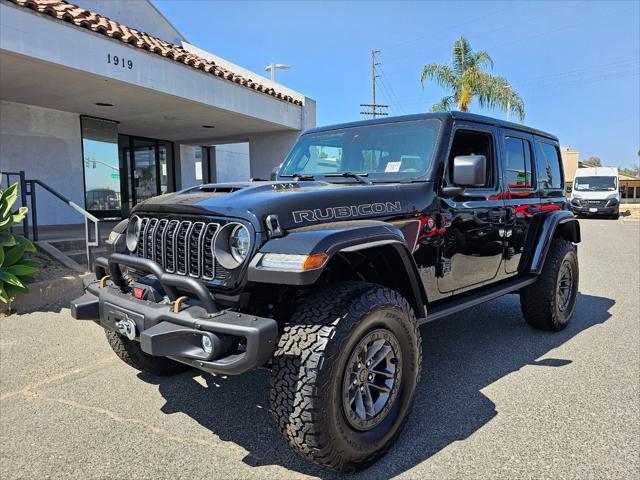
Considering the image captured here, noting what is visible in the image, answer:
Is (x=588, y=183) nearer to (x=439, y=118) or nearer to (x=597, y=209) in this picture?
(x=597, y=209)

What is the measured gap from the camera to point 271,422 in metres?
3.03

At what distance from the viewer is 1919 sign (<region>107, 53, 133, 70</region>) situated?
7461mm

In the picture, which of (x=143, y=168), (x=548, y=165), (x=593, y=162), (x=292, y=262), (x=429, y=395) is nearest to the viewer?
(x=292, y=262)

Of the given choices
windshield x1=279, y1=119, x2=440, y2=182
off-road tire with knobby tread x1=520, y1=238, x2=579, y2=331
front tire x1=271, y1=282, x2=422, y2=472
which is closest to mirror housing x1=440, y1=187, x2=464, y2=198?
windshield x1=279, y1=119, x2=440, y2=182

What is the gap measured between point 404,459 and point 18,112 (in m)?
9.92

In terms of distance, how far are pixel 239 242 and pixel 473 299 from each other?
2005 mm

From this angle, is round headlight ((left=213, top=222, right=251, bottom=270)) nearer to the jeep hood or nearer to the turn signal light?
the jeep hood

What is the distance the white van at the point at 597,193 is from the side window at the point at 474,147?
2118cm

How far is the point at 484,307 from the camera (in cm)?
586

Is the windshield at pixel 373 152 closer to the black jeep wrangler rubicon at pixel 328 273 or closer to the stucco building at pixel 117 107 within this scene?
the black jeep wrangler rubicon at pixel 328 273

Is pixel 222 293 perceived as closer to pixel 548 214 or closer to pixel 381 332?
pixel 381 332

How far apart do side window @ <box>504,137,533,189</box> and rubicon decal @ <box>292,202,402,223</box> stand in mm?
1655

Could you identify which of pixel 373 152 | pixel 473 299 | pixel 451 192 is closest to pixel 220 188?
pixel 373 152

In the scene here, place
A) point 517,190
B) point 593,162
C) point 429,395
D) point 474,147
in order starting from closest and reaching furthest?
point 429,395 < point 474,147 < point 517,190 < point 593,162
